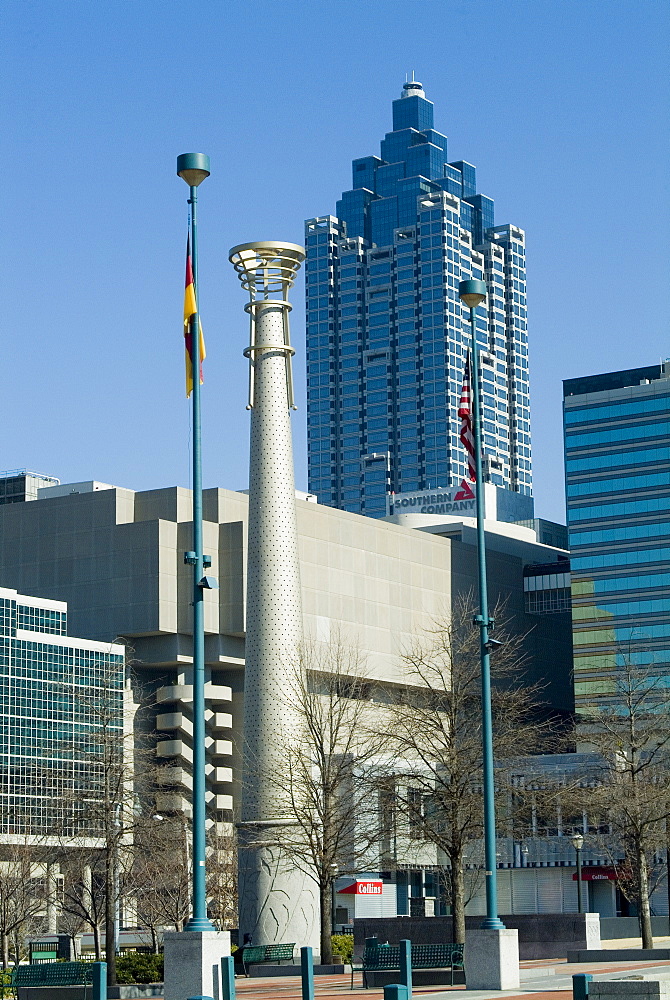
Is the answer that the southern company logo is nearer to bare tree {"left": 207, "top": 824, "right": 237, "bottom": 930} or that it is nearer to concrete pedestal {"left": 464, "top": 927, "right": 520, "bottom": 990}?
concrete pedestal {"left": 464, "top": 927, "right": 520, "bottom": 990}

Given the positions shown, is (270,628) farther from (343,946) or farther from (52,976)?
(52,976)

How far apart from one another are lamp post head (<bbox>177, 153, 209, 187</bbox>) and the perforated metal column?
31387mm

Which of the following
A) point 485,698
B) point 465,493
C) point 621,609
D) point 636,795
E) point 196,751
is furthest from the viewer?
point 621,609

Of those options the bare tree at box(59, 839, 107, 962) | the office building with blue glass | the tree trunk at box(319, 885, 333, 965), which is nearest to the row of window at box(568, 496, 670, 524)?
the office building with blue glass

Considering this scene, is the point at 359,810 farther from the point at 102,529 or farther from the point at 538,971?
the point at 102,529

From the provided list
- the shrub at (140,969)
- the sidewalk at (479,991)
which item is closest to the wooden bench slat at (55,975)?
the sidewalk at (479,991)

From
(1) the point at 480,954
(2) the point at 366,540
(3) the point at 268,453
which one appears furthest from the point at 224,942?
(2) the point at 366,540

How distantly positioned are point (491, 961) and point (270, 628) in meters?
28.2

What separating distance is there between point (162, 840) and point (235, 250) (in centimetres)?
2704

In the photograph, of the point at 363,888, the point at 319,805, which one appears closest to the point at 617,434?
the point at 363,888

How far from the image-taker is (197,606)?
32500mm

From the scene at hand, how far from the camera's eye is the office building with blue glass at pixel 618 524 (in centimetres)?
16175

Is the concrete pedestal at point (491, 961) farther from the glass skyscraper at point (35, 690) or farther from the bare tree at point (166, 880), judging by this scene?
the glass skyscraper at point (35, 690)

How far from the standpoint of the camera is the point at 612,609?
16388 cm
